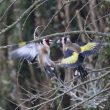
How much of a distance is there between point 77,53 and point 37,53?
278 millimetres

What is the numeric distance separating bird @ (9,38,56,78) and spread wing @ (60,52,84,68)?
0.52 ft

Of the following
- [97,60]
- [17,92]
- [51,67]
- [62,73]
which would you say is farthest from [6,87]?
[51,67]

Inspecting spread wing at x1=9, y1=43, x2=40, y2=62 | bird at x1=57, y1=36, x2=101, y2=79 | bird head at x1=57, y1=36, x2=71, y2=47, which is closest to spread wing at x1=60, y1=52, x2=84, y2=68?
bird at x1=57, y1=36, x2=101, y2=79

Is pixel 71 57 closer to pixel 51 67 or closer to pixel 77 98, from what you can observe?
pixel 51 67

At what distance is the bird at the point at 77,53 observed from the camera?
8.75 feet

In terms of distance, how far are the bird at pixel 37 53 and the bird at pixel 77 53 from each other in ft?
0.36

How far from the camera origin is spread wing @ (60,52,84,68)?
2.64m

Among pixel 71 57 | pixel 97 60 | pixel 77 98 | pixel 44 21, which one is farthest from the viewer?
pixel 44 21

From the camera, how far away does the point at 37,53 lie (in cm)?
290

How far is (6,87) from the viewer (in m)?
4.93

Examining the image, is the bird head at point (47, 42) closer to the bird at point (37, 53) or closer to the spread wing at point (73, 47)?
the bird at point (37, 53)

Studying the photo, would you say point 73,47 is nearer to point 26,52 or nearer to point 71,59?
point 71,59

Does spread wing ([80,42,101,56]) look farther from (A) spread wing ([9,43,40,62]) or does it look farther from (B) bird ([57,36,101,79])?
(A) spread wing ([9,43,40,62])

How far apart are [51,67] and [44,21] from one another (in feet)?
6.21
